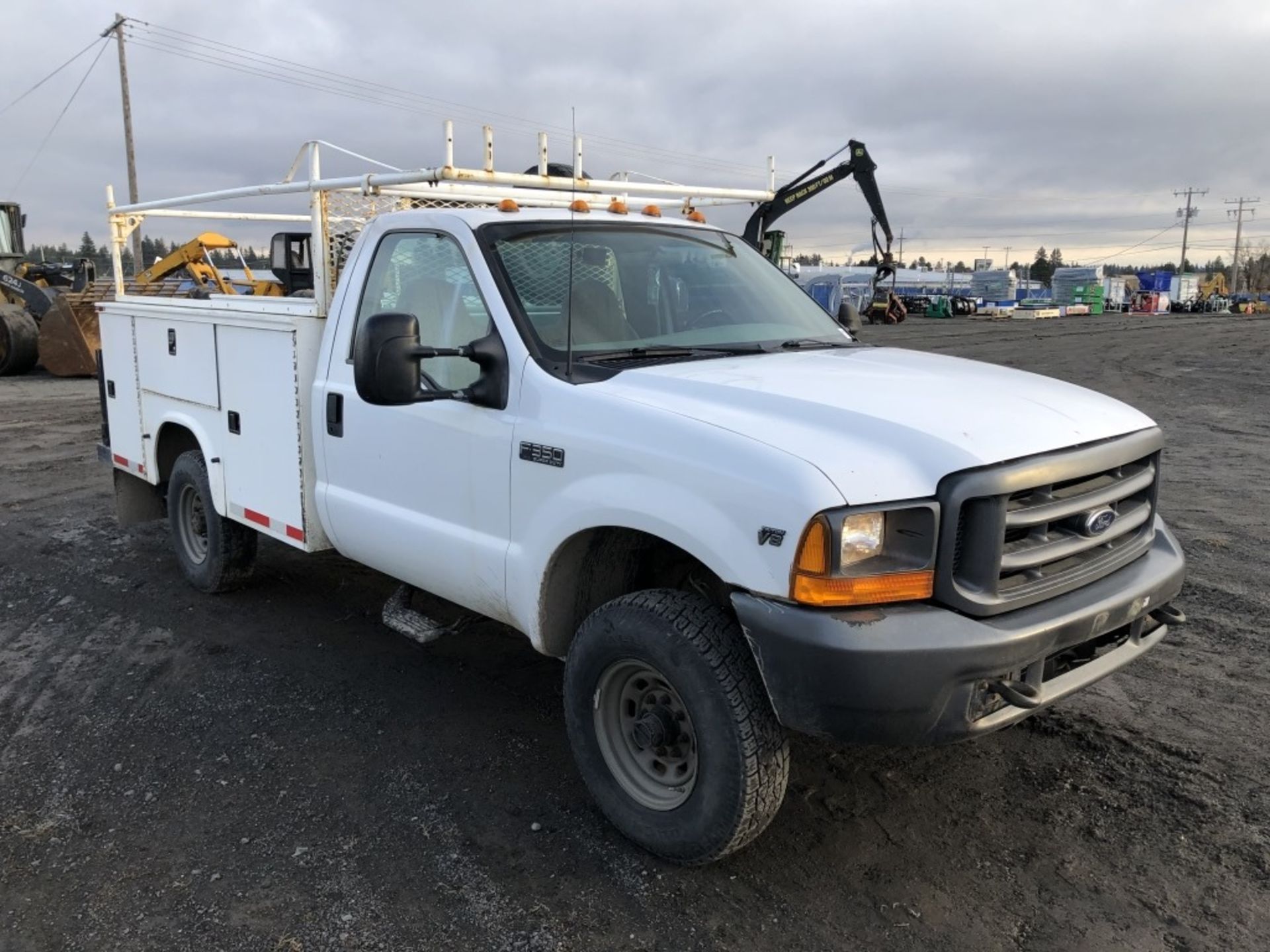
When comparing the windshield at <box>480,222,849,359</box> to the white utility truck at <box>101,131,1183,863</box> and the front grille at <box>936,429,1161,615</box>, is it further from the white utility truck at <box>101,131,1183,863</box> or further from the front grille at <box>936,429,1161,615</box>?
the front grille at <box>936,429,1161,615</box>

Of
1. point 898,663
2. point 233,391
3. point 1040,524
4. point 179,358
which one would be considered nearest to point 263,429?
point 233,391

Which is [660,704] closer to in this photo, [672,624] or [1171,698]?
[672,624]

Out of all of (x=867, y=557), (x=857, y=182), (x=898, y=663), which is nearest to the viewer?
(x=898, y=663)

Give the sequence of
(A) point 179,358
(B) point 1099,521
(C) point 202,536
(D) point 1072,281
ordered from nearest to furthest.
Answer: (B) point 1099,521, (A) point 179,358, (C) point 202,536, (D) point 1072,281

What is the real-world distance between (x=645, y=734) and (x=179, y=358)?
3745 millimetres

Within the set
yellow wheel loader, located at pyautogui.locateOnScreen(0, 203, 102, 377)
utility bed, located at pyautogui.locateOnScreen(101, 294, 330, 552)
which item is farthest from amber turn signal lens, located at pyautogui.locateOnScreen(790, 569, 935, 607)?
yellow wheel loader, located at pyautogui.locateOnScreen(0, 203, 102, 377)

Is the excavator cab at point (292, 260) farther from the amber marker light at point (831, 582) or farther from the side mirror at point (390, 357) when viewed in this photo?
the amber marker light at point (831, 582)

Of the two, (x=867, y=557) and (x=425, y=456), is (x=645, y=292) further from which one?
(x=867, y=557)

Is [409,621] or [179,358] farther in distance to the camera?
[179,358]

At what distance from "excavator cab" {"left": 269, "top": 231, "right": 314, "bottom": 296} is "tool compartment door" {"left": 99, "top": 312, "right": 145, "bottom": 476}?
1.12 metres

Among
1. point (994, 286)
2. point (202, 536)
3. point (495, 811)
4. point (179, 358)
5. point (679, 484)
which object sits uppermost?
point (994, 286)

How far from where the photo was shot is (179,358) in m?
5.46

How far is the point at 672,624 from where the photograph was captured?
2939mm

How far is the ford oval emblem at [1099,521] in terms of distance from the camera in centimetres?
300
